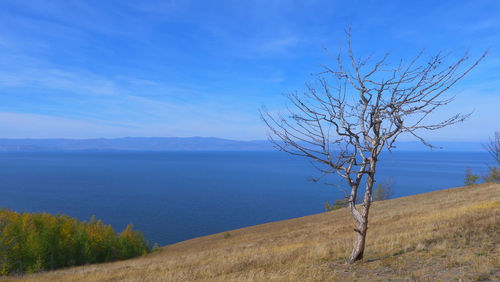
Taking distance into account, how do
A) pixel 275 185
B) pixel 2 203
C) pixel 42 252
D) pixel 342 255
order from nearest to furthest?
pixel 342 255
pixel 42 252
pixel 2 203
pixel 275 185

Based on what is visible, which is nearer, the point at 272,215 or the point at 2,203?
the point at 272,215

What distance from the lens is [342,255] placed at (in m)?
10.5

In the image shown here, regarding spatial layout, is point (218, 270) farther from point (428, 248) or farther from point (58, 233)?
point (58, 233)

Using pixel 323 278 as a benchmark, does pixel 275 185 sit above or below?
below

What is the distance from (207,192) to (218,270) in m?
96.5

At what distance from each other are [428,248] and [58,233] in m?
44.6

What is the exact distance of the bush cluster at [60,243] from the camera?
114 ft

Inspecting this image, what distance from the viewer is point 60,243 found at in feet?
128

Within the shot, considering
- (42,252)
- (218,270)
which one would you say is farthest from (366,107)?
(42,252)

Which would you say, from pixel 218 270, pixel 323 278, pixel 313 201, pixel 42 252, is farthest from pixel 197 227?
pixel 323 278

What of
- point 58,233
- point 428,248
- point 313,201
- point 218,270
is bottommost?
point 313,201

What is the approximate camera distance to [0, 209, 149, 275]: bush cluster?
3484 centimetres

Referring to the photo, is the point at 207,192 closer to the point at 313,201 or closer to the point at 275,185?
the point at 275,185

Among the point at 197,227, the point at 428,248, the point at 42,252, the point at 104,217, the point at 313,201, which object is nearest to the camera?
the point at 428,248
